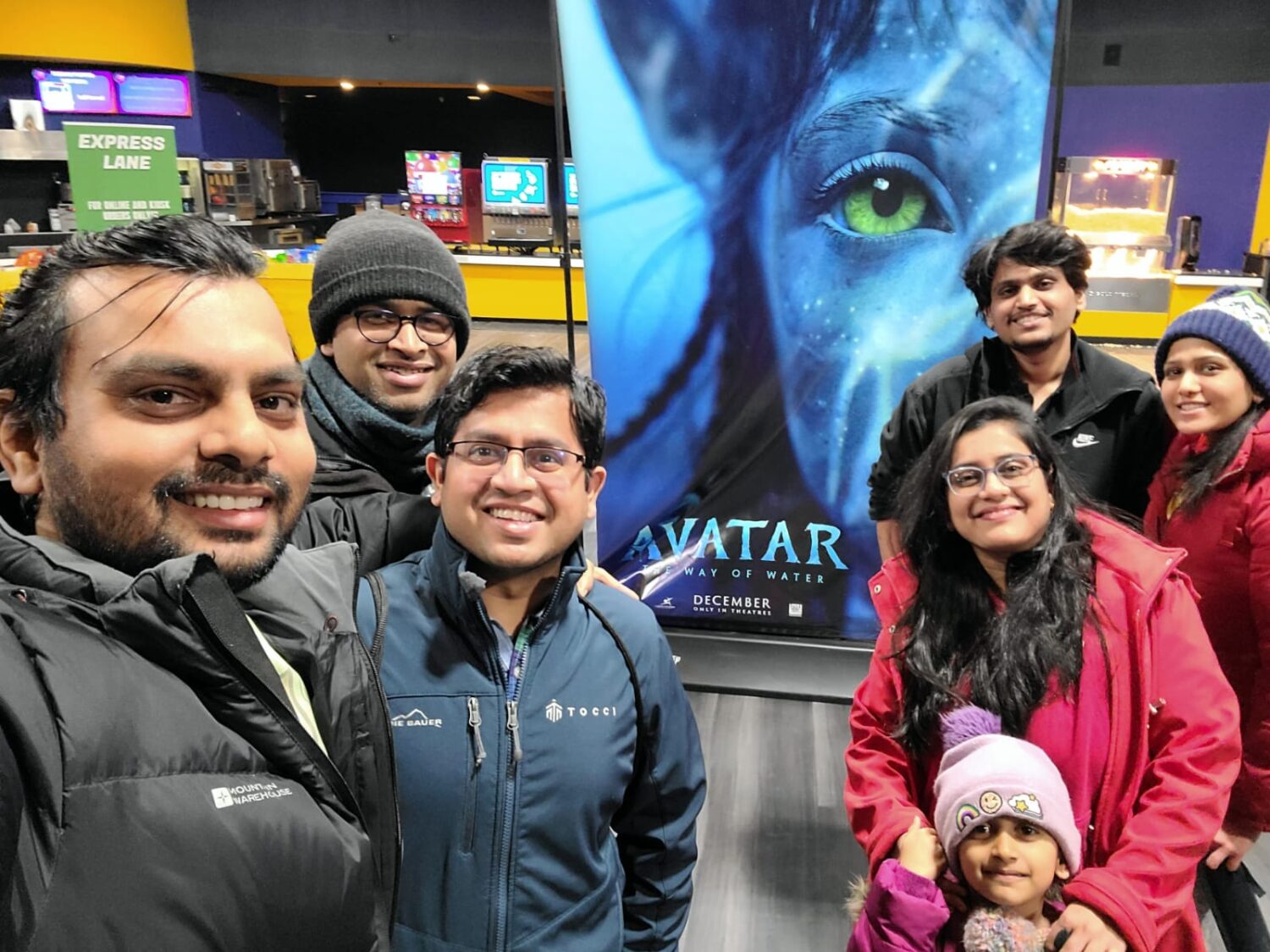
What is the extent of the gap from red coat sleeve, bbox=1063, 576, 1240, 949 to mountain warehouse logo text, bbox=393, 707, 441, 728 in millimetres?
974

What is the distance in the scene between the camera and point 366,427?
4.94 feet

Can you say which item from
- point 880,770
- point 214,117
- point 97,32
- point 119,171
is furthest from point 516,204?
point 880,770

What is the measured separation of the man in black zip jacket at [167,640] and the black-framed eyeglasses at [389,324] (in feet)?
2.16

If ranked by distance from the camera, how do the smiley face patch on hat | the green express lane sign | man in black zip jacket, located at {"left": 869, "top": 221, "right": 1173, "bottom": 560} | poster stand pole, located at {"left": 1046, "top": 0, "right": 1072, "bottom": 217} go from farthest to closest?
the green express lane sign → poster stand pole, located at {"left": 1046, "top": 0, "right": 1072, "bottom": 217} → man in black zip jacket, located at {"left": 869, "top": 221, "right": 1173, "bottom": 560} → the smiley face patch on hat

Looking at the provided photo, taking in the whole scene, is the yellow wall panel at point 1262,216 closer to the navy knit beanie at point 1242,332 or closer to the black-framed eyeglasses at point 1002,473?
the navy knit beanie at point 1242,332

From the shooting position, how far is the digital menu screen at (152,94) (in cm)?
989

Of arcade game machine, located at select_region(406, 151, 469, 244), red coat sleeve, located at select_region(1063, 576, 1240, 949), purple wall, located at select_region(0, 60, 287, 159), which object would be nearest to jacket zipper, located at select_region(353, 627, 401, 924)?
red coat sleeve, located at select_region(1063, 576, 1240, 949)

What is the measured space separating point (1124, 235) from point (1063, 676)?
27.8ft

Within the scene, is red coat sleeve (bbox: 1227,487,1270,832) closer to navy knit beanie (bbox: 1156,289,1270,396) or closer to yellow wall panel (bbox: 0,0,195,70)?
navy knit beanie (bbox: 1156,289,1270,396)

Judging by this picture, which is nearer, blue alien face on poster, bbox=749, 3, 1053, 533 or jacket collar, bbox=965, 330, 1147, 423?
jacket collar, bbox=965, 330, 1147, 423

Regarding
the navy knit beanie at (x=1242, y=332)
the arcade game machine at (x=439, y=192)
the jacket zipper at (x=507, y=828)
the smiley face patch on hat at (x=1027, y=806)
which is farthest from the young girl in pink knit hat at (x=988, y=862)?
the arcade game machine at (x=439, y=192)

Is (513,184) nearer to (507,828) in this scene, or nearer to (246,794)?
(507,828)

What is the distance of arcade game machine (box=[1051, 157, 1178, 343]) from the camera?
26.8 ft

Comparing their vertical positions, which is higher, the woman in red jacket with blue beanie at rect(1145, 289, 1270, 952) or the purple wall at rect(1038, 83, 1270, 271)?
the purple wall at rect(1038, 83, 1270, 271)
